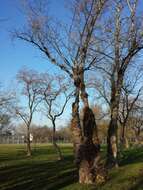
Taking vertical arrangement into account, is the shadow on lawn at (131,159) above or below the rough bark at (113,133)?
below

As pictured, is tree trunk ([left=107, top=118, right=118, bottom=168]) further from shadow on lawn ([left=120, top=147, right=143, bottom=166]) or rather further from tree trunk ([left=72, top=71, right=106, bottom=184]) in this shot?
tree trunk ([left=72, top=71, right=106, bottom=184])

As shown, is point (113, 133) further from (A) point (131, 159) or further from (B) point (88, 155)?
(A) point (131, 159)

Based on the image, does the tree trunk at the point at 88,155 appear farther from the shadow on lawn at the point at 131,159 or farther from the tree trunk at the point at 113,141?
the shadow on lawn at the point at 131,159

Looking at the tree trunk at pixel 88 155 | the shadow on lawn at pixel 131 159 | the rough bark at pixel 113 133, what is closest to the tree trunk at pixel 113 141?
the rough bark at pixel 113 133

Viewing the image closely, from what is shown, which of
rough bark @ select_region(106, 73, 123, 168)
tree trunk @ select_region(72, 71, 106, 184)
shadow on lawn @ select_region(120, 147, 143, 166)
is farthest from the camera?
shadow on lawn @ select_region(120, 147, 143, 166)

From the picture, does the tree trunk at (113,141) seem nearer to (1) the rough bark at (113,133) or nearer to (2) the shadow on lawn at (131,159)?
(1) the rough bark at (113,133)

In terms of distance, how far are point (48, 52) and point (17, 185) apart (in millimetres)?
7527

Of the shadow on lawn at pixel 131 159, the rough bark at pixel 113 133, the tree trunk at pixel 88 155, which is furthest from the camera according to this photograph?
the shadow on lawn at pixel 131 159

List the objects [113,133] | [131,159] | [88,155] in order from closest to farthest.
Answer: [88,155] → [113,133] → [131,159]

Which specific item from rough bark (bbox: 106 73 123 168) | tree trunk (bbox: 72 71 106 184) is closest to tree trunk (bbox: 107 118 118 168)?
rough bark (bbox: 106 73 123 168)

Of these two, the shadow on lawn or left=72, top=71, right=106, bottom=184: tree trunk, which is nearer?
left=72, top=71, right=106, bottom=184: tree trunk

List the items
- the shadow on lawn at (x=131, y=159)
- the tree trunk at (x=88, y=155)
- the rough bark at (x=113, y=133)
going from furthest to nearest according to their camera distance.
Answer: the shadow on lawn at (x=131, y=159) → the rough bark at (x=113, y=133) → the tree trunk at (x=88, y=155)

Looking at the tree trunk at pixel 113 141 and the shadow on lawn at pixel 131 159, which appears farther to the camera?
the shadow on lawn at pixel 131 159

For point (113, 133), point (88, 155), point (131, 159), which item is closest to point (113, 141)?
point (113, 133)
